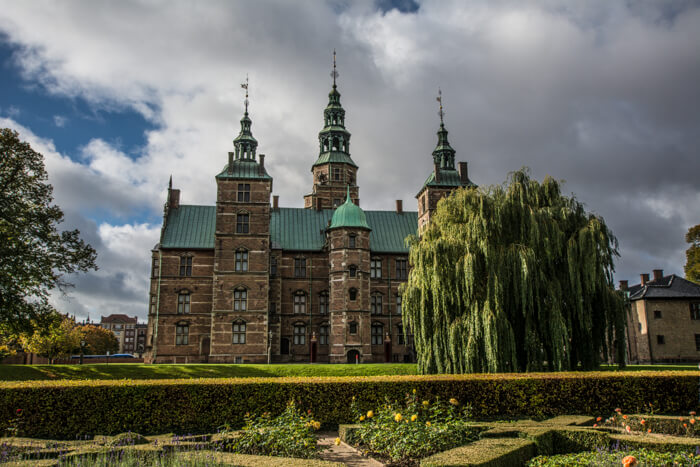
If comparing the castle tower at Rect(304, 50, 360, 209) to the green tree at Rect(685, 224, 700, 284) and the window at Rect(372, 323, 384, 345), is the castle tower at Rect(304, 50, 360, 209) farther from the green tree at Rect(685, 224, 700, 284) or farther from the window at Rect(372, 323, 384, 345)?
the green tree at Rect(685, 224, 700, 284)

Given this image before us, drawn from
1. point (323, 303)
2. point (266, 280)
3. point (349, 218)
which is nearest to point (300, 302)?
point (323, 303)

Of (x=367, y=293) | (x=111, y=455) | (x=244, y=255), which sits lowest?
(x=111, y=455)

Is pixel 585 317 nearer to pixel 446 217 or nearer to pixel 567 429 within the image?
pixel 446 217

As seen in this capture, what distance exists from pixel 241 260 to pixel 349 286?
871 cm

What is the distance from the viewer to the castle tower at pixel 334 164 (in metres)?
53.7

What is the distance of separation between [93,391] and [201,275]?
2890 centimetres

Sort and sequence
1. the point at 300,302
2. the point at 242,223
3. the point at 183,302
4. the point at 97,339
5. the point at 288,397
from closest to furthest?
the point at 288,397, the point at 242,223, the point at 183,302, the point at 300,302, the point at 97,339

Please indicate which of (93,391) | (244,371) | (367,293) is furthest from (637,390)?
(367,293)

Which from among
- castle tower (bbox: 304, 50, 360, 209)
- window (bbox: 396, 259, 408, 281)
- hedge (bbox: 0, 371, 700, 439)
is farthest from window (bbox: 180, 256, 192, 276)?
hedge (bbox: 0, 371, 700, 439)

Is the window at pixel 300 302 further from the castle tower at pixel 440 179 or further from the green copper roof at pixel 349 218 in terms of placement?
the castle tower at pixel 440 179

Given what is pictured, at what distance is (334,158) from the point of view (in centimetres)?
5444

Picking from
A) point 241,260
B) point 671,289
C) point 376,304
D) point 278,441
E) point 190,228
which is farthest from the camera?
point 671,289

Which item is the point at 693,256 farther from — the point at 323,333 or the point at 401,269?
the point at 323,333

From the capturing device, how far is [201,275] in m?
42.2
